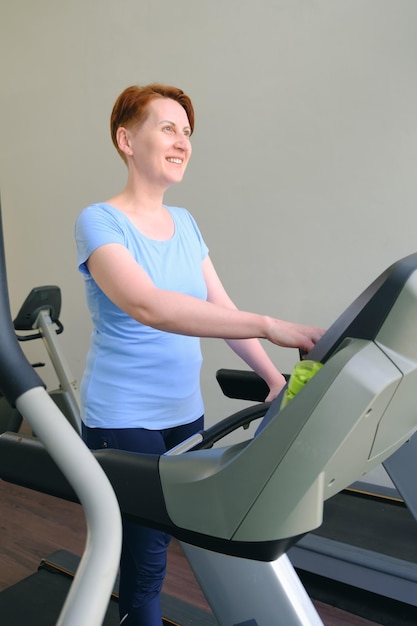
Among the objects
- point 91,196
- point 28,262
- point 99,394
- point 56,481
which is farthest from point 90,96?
point 56,481

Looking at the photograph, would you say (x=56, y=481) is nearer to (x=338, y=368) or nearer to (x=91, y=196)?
(x=338, y=368)

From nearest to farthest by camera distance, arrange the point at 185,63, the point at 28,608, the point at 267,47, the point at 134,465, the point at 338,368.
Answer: the point at 338,368
the point at 134,465
the point at 28,608
the point at 267,47
the point at 185,63

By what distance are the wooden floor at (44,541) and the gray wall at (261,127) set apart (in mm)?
950

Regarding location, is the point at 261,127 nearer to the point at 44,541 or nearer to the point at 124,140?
the point at 124,140

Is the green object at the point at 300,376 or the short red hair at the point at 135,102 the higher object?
the short red hair at the point at 135,102

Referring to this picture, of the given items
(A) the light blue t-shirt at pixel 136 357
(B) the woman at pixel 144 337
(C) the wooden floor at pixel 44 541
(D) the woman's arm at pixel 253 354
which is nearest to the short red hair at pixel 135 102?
(B) the woman at pixel 144 337

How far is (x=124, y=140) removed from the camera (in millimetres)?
1481

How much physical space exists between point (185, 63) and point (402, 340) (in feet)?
9.22

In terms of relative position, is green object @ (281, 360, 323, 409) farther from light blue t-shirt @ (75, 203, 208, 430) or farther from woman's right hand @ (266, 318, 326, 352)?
light blue t-shirt @ (75, 203, 208, 430)

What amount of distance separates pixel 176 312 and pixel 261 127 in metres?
2.20

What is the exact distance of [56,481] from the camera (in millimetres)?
903

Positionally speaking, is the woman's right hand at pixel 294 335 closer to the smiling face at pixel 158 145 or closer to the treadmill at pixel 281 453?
the treadmill at pixel 281 453

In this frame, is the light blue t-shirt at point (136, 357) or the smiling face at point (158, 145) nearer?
the light blue t-shirt at point (136, 357)

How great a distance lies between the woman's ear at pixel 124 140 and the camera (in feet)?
4.83
